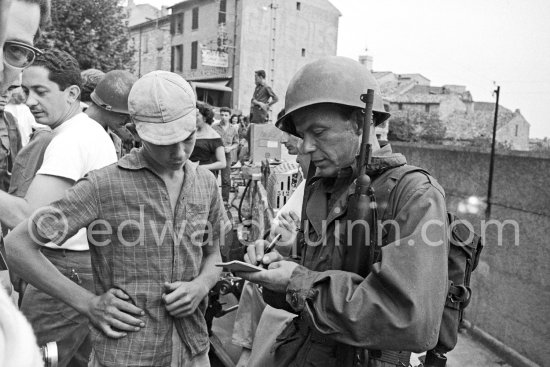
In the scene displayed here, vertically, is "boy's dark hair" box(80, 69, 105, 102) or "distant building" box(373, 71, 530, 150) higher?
"distant building" box(373, 71, 530, 150)

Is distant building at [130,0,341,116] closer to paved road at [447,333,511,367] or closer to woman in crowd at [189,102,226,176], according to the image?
woman in crowd at [189,102,226,176]

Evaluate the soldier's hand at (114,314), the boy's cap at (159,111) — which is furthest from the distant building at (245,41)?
the soldier's hand at (114,314)

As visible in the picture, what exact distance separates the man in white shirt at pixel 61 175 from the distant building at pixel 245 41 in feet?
88.5

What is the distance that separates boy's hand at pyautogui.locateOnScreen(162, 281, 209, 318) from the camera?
2119 millimetres

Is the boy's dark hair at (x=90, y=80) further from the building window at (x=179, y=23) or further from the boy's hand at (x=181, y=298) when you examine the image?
the building window at (x=179, y=23)

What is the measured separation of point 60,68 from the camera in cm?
287

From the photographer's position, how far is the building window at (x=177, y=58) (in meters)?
39.5

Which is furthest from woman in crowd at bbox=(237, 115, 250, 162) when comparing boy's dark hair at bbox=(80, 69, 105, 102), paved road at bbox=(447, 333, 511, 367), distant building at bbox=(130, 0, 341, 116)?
distant building at bbox=(130, 0, 341, 116)

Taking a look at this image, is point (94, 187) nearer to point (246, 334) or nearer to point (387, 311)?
point (387, 311)

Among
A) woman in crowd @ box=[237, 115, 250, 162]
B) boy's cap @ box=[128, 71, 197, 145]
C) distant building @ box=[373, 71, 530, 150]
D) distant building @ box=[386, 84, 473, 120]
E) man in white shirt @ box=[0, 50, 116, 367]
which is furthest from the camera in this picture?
distant building @ box=[386, 84, 473, 120]

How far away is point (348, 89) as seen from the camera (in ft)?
6.37

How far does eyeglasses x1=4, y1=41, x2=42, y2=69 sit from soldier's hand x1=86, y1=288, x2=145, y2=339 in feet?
3.37

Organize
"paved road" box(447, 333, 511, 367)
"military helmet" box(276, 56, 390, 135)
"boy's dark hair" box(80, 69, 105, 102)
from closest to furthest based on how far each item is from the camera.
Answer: "military helmet" box(276, 56, 390, 135)
"boy's dark hair" box(80, 69, 105, 102)
"paved road" box(447, 333, 511, 367)

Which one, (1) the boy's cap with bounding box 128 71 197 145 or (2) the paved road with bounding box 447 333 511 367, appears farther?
(2) the paved road with bounding box 447 333 511 367
